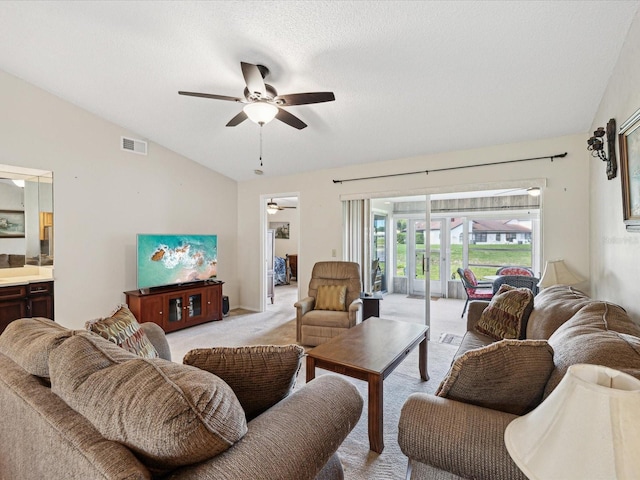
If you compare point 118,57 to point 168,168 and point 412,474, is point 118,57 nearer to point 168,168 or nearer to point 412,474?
point 168,168

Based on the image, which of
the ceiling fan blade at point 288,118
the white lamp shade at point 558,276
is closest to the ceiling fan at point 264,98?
the ceiling fan blade at point 288,118

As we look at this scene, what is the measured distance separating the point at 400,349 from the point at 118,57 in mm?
3428

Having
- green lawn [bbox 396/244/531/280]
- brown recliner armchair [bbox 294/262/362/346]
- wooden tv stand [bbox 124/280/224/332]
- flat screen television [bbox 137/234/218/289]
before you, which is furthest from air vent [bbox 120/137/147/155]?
Answer: green lawn [bbox 396/244/531/280]

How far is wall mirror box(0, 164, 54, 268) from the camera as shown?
368 centimetres

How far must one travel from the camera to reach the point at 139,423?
75cm

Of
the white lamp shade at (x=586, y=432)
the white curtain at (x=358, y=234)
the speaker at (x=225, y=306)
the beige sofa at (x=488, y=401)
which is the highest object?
the white curtain at (x=358, y=234)

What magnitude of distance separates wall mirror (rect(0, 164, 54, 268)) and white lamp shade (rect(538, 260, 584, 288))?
5399 mm

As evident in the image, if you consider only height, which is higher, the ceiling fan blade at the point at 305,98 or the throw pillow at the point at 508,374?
the ceiling fan blade at the point at 305,98

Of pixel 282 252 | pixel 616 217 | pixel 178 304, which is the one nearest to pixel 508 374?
pixel 616 217

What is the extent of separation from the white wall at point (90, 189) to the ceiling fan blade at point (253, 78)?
2.89 meters

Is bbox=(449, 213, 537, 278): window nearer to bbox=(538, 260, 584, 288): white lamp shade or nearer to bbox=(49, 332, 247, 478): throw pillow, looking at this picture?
bbox=(538, 260, 584, 288): white lamp shade

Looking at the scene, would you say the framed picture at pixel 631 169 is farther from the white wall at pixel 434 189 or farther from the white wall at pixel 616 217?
the white wall at pixel 434 189

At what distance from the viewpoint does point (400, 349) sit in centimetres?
227

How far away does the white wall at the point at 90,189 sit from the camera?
3.46m
